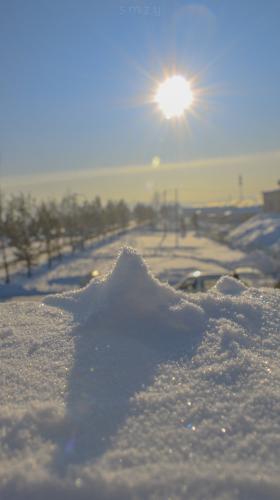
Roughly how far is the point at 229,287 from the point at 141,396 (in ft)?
4.32

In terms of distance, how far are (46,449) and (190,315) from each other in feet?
3.10

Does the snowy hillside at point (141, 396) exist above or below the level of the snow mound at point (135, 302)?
below

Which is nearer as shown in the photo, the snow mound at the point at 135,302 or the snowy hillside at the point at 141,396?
the snowy hillside at the point at 141,396

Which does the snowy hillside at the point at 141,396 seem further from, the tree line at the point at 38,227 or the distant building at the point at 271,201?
the distant building at the point at 271,201

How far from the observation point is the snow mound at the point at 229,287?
2.71 m

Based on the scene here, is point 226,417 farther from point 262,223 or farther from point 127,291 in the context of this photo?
point 262,223

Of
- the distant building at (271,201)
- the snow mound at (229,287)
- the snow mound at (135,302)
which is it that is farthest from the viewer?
the distant building at (271,201)

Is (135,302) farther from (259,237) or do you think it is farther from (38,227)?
(259,237)

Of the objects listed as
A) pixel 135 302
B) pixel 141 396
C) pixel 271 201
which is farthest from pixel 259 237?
pixel 141 396

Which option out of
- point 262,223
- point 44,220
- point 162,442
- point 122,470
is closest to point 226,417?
point 162,442

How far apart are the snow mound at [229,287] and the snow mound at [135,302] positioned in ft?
1.81

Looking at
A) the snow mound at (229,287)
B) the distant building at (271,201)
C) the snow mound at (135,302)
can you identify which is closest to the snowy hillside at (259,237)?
the distant building at (271,201)

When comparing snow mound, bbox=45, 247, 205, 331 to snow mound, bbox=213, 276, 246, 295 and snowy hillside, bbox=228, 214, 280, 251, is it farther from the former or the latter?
snowy hillside, bbox=228, 214, 280, 251

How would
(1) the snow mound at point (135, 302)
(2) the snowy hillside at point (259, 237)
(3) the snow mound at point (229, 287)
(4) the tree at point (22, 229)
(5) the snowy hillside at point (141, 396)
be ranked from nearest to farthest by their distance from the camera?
(5) the snowy hillside at point (141, 396) < (1) the snow mound at point (135, 302) < (3) the snow mound at point (229, 287) < (4) the tree at point (22, 229) < (2) the snowy hillside at point (259, 237)
